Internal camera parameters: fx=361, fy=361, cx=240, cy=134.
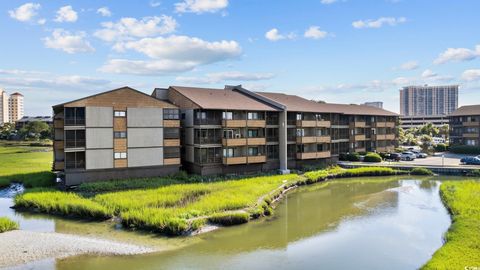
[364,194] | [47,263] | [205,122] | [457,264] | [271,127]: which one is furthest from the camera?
[271,127]

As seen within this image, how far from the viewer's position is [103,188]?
3409 centimetres

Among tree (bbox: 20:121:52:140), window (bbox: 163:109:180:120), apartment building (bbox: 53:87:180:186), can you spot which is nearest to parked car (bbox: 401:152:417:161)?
apartment building (bbox: 53:87:180:186)

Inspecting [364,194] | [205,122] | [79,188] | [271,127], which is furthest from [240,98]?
[79,188]

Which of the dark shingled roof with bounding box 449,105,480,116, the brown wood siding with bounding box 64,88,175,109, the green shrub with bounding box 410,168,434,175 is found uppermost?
the dark shingled roof with bounding box 449,105,480,116

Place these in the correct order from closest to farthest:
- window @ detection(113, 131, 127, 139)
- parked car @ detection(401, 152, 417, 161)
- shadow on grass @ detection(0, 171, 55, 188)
A: shadow on grass @ detection(0, 171, 55, 188) < window @ detection(113, 131, 127, 139) < parked car @ detection(401, 152, 417, 161)

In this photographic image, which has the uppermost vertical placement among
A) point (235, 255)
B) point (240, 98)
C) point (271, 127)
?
point (240, 98)

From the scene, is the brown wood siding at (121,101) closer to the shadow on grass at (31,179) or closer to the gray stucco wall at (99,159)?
the gray stucco wall at (99,159)

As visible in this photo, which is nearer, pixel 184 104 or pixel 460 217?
pixel 460 217

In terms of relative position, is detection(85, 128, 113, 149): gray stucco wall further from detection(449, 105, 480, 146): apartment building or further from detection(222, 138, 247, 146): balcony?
detection(449, 105, 480, 146): apartment building

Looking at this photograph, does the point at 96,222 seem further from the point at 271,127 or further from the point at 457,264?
the point at 271,127

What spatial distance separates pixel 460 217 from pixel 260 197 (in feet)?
50.1

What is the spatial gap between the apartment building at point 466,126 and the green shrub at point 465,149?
3.16 metres

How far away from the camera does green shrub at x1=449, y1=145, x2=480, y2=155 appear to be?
6600 centimetres

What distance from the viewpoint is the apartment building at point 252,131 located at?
136 ft
